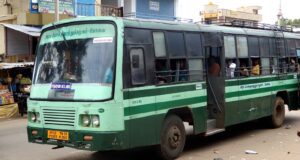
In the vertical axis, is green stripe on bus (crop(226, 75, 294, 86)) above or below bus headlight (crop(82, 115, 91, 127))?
above

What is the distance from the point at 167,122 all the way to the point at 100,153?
179 centimetres

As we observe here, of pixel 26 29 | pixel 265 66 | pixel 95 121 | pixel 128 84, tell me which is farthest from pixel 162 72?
pixel 26 29

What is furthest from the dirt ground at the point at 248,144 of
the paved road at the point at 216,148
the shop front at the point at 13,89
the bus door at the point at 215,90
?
the shop front at the point at 13,89

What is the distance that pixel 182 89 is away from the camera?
855cm

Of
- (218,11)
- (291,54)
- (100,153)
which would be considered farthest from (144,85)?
(218,11)

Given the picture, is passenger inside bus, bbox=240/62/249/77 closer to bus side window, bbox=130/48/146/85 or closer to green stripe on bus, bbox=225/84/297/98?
green stripe on bus, bbox=225/84/297/98

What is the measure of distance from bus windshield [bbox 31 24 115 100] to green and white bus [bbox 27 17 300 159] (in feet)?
0.05

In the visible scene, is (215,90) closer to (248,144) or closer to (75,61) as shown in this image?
(248,144)

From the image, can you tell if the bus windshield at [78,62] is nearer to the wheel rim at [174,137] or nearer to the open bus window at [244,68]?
the wheel rim at [174,137]

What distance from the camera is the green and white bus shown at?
705 centimetres

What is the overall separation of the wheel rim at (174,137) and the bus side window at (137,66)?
48.6 inches

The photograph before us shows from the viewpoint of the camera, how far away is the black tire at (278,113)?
1215 cm

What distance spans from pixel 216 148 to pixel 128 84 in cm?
321

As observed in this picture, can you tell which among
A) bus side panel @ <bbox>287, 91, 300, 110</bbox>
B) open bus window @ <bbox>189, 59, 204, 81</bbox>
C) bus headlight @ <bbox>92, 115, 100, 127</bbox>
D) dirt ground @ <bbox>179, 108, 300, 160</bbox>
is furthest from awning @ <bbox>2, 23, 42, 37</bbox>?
bus headlight @ <bbox>92, 115, 100, 127</bbox>
